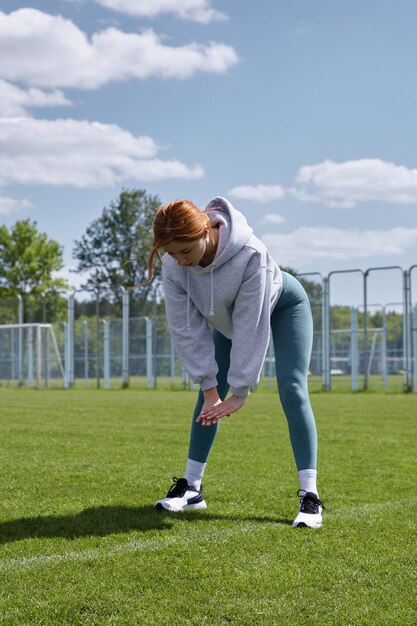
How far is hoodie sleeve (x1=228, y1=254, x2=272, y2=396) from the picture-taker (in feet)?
13.4

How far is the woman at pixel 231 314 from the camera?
388 centimetres

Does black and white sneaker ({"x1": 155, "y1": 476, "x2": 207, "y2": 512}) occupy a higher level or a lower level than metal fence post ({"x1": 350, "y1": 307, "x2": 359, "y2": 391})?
lower

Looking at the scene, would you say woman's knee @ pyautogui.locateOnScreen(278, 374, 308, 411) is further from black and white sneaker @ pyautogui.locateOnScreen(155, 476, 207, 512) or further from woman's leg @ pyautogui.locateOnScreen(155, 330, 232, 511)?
black and white sneaker @ pyautogui.locateOnScreen(155, 476, 207, 512)

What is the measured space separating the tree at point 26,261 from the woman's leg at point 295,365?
134 feet

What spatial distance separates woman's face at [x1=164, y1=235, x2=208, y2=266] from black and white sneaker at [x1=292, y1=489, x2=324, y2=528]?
1279 mm

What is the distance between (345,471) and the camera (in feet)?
20.0

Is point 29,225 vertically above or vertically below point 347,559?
above

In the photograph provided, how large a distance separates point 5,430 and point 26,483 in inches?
161

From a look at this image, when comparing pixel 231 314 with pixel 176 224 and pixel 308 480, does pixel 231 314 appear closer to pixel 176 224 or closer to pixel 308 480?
pixel 176 224

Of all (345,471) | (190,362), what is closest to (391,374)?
(345,471)

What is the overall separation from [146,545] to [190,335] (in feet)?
3.61

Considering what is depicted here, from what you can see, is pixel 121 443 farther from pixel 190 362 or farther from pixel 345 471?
pixel 190 362

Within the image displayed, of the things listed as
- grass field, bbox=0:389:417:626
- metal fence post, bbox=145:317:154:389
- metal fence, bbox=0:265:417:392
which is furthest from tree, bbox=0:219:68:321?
grass field, bbox=0:389:417:626

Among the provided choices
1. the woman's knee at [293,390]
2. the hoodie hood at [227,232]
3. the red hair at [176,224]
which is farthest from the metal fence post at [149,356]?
the red hair at [176,224]
